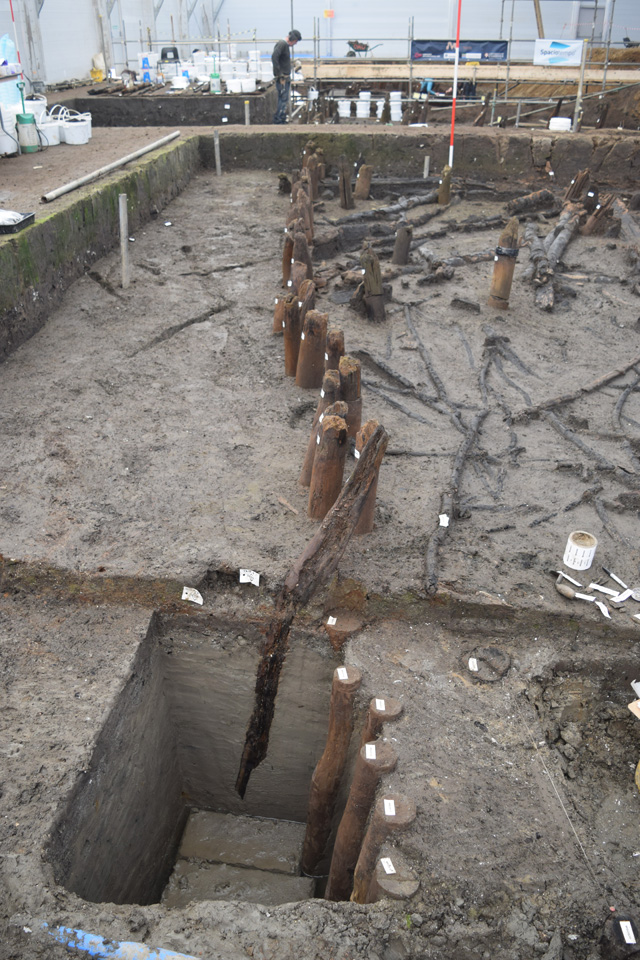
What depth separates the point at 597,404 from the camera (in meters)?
6.36

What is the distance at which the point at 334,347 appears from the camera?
5.58 m

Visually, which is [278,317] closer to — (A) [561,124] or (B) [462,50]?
(A) [561,124]

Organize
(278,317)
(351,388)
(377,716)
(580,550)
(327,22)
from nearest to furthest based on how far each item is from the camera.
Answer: (377,716), (580,550), (351,388), (278,317), (327,22)

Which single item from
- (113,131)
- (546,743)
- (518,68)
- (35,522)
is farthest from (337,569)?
(518,68)

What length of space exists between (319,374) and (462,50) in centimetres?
1705

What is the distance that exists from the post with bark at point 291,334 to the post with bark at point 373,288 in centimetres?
143

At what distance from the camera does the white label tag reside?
266 cm

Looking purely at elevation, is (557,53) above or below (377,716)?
above

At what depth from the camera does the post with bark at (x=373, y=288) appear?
7.62 meters

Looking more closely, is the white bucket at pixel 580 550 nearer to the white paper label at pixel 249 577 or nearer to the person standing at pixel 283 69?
the white paper label at pixel 249 577

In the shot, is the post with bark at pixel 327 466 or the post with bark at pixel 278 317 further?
the post with bark at pixel 278 317

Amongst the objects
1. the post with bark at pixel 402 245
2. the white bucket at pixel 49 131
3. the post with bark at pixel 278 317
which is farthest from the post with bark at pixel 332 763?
the white bucket at pixel 49 131

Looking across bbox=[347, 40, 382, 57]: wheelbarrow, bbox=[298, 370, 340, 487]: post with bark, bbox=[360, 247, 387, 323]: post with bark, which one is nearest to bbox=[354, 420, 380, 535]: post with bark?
bbox=[298, 370, 340, 487]: post with bark

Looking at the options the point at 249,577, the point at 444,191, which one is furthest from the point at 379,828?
the point at 444,191
